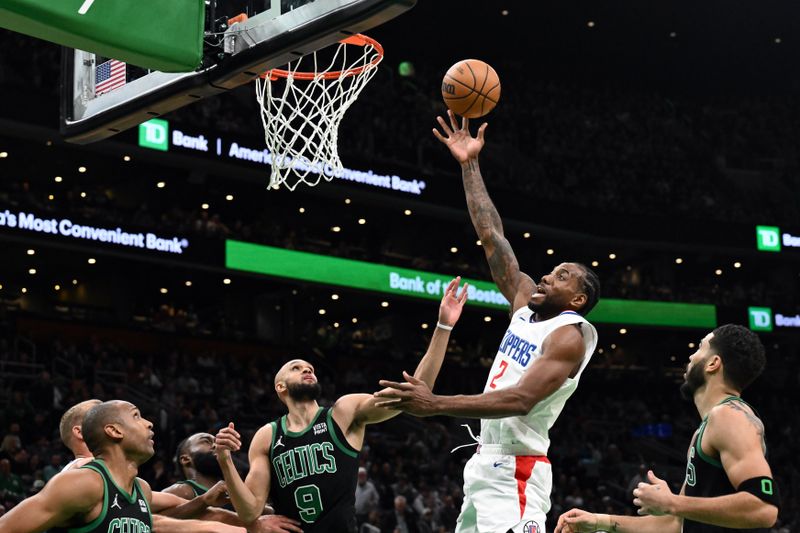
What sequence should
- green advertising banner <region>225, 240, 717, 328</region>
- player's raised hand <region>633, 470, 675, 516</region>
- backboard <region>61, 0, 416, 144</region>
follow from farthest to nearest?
green advertising banner <region>225, 240, 717, 328</region> → backboard <region>61, 0, 416, 144</region> → player's raised hand <region>633, 470, 675, 516</region>

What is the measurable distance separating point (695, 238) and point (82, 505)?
26.3 m

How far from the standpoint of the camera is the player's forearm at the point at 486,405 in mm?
4457

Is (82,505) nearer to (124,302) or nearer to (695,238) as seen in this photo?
(124,302)

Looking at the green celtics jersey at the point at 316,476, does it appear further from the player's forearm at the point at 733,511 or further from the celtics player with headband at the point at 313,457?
the player's forearm at the point at 733,511

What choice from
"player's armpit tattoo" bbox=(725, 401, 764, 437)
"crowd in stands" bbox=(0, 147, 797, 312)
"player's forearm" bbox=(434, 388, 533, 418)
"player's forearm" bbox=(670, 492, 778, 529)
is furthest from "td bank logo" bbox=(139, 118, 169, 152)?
"player's forearm" bbox=(670, 492, 778, 529)

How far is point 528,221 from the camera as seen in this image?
2728 centimetres

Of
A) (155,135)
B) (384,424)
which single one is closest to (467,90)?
(155,135)

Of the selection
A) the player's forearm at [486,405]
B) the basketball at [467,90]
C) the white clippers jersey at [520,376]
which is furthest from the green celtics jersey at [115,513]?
the basketball at [467,90]

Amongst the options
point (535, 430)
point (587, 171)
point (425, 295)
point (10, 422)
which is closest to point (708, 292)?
point (587, 171)

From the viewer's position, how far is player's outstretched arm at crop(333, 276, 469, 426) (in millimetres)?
5777

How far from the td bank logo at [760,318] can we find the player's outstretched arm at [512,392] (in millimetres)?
25237

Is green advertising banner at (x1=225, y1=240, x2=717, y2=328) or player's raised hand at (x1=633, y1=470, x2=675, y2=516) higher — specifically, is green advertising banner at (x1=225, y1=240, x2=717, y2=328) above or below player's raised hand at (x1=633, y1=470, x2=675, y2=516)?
above

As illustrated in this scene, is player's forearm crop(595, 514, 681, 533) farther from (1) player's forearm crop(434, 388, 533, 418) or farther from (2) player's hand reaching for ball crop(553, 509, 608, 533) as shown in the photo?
(1) player's forearm crop(434, 388, 533, 418)

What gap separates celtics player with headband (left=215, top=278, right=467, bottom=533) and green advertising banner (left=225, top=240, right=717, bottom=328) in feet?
55.5
